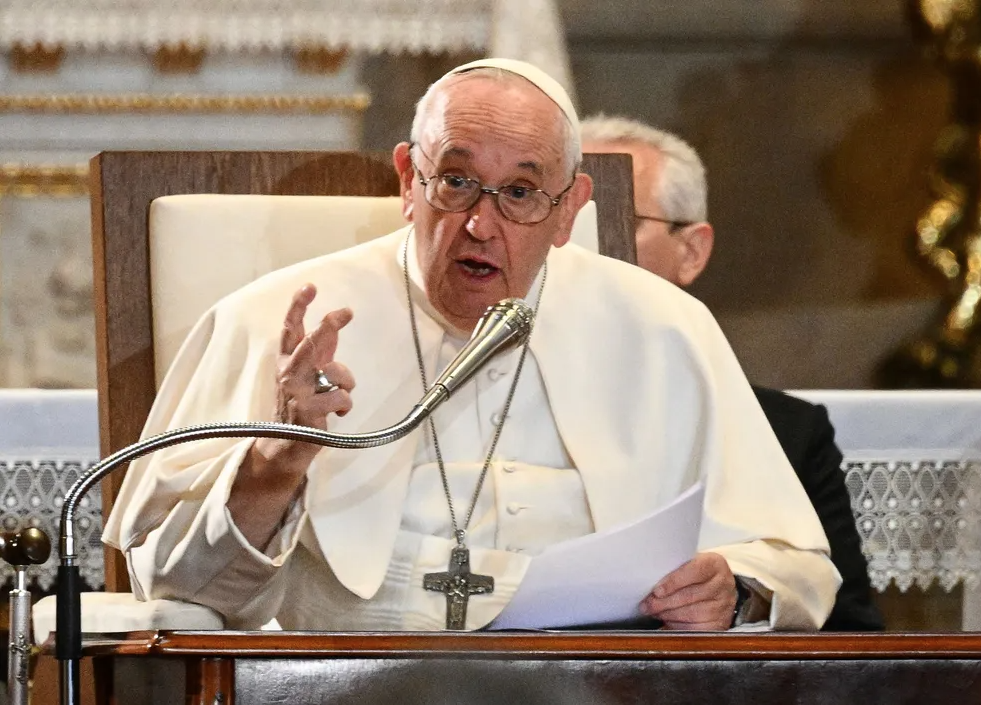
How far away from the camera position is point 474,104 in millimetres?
3135

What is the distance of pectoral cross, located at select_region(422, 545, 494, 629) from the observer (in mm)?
2834

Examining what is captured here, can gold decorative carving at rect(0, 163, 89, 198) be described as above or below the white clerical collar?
above

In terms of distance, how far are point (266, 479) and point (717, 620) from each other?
2.60 ft

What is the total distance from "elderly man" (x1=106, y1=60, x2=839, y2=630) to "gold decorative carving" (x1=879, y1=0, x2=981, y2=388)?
3109 mm

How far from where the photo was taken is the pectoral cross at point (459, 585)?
2834 millimetres

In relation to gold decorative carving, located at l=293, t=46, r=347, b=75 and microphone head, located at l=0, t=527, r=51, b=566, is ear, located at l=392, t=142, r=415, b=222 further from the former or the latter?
Result: gold decorative carving, located at l=293, t=46, r=347, b=75

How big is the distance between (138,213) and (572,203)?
885mm

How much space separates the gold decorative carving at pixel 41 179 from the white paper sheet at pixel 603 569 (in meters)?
3.16

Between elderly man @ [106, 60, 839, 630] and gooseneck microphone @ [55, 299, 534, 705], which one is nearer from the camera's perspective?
gooseneck microphone @ [55, 299, 534, 705]

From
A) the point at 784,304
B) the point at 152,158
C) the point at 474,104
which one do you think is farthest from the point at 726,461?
the point at 784,304

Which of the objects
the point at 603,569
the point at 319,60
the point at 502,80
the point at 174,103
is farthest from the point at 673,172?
the point at 603,569

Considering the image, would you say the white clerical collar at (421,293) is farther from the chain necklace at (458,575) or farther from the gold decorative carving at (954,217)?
the gold decorative carving at (954,217)

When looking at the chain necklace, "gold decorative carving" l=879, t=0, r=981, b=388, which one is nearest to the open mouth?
the chain necklace

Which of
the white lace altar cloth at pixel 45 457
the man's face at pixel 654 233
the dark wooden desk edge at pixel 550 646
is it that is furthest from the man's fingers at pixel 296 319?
the man's face at pixel 654 233
